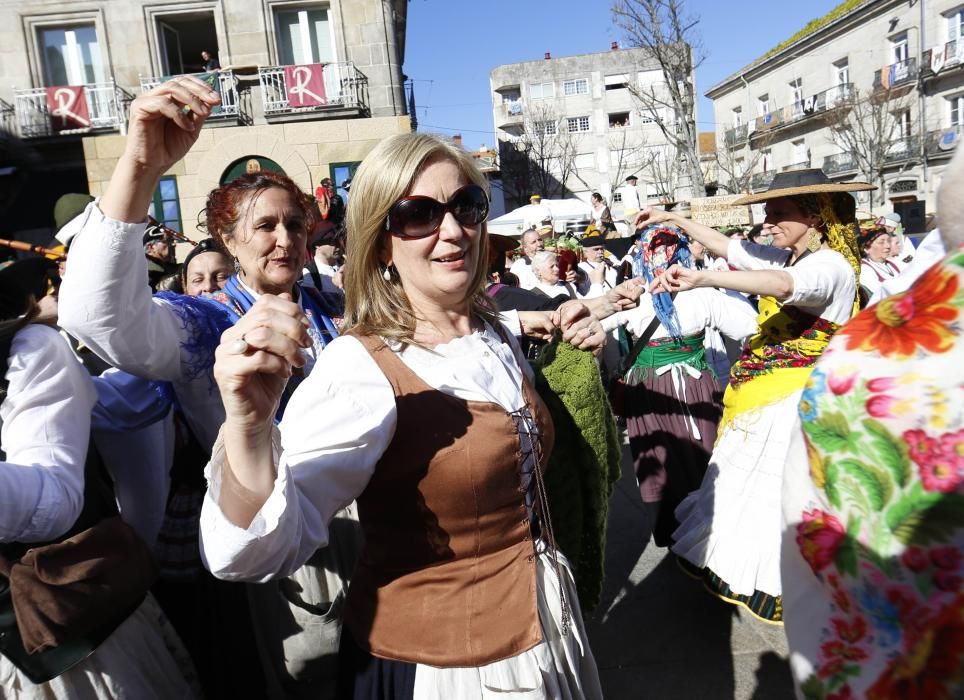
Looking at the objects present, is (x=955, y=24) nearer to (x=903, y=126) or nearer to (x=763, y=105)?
(x=903, y=126)

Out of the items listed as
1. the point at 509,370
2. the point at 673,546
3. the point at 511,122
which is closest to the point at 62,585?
the point at 509,370

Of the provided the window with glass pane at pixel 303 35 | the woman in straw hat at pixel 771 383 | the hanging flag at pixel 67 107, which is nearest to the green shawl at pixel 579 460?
the woman in straw hat at pixel 771 383

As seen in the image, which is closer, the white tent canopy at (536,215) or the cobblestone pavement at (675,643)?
the cobblestone pavement at (675,643)

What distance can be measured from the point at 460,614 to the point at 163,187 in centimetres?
1435

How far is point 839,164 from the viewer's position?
118 ft

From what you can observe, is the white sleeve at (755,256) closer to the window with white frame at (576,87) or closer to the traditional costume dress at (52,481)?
the traditional costume dress at (52,481)

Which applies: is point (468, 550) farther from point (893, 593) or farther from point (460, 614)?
point (893, 593)

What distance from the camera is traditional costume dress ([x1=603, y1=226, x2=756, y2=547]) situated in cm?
414

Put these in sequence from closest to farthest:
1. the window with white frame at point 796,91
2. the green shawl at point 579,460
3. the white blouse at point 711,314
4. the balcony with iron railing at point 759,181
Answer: the green shawl at point 579,460
the white blouse at point 711,314
the balcony with iron railing at point 759,181
the window with white frame at point 796,91

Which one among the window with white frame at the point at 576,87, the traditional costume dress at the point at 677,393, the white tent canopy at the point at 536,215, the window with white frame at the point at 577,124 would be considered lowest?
the traditional costume dress at the point at 677,393

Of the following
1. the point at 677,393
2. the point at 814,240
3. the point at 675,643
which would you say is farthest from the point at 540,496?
the point at 677,393

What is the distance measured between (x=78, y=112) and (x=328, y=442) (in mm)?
16520

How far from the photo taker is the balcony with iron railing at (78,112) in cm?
1398

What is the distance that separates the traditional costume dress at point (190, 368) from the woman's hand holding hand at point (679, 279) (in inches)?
55.1
